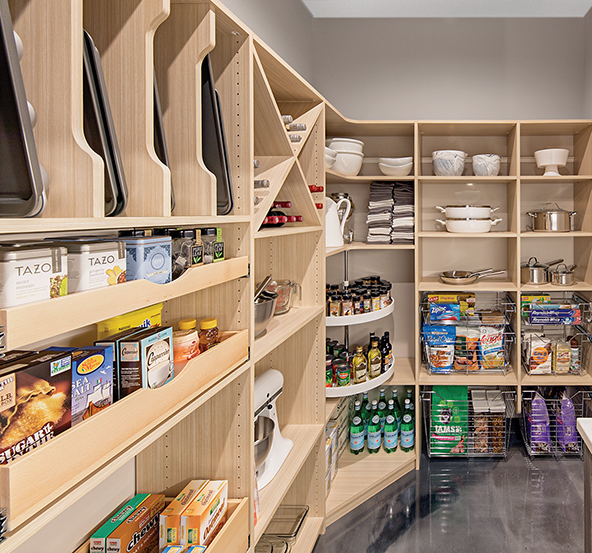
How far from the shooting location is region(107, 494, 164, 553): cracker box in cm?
117

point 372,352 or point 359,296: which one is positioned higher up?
point 359,296

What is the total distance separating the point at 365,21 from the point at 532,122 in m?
1.27

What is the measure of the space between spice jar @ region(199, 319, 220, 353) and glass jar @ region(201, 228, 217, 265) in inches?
6.4

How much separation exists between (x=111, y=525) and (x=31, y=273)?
81 centimetres

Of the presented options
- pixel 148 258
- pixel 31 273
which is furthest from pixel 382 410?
pixel 31 273

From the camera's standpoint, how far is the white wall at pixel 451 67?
3209mm

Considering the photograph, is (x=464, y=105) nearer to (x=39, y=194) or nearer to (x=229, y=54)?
(x=229, y=54)

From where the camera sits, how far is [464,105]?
3279 millimetres

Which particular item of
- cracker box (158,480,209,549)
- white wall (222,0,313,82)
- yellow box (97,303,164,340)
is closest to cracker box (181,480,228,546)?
cracker box (158,480,209,549)

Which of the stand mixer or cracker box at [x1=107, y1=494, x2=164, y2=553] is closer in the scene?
cracker box at [x1=107, y1=494, x2=164, y2=553]

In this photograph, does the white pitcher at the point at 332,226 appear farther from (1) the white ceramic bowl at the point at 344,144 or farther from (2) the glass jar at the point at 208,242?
(2) the glass jar at the point at 208,242

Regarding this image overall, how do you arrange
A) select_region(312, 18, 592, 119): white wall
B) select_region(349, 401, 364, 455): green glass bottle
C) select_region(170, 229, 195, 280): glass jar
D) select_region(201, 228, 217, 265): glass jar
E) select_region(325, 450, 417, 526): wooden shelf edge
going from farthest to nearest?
select_region(312, 18, 592, 119): white wall
select_region(349, 401, 364, 455): green glass bottle
select_region(325, 450, 417, 526): wooden shelf edge
select_region(201, 228, 217, 265): glass jar
select_region(170, 229, 195, 280): glass jar

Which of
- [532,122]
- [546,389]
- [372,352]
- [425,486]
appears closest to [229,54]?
[372,352]

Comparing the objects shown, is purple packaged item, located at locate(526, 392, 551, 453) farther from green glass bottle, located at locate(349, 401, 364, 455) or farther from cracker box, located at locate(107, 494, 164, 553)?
cracker box, located at locate(107, 494, 164, 553)
